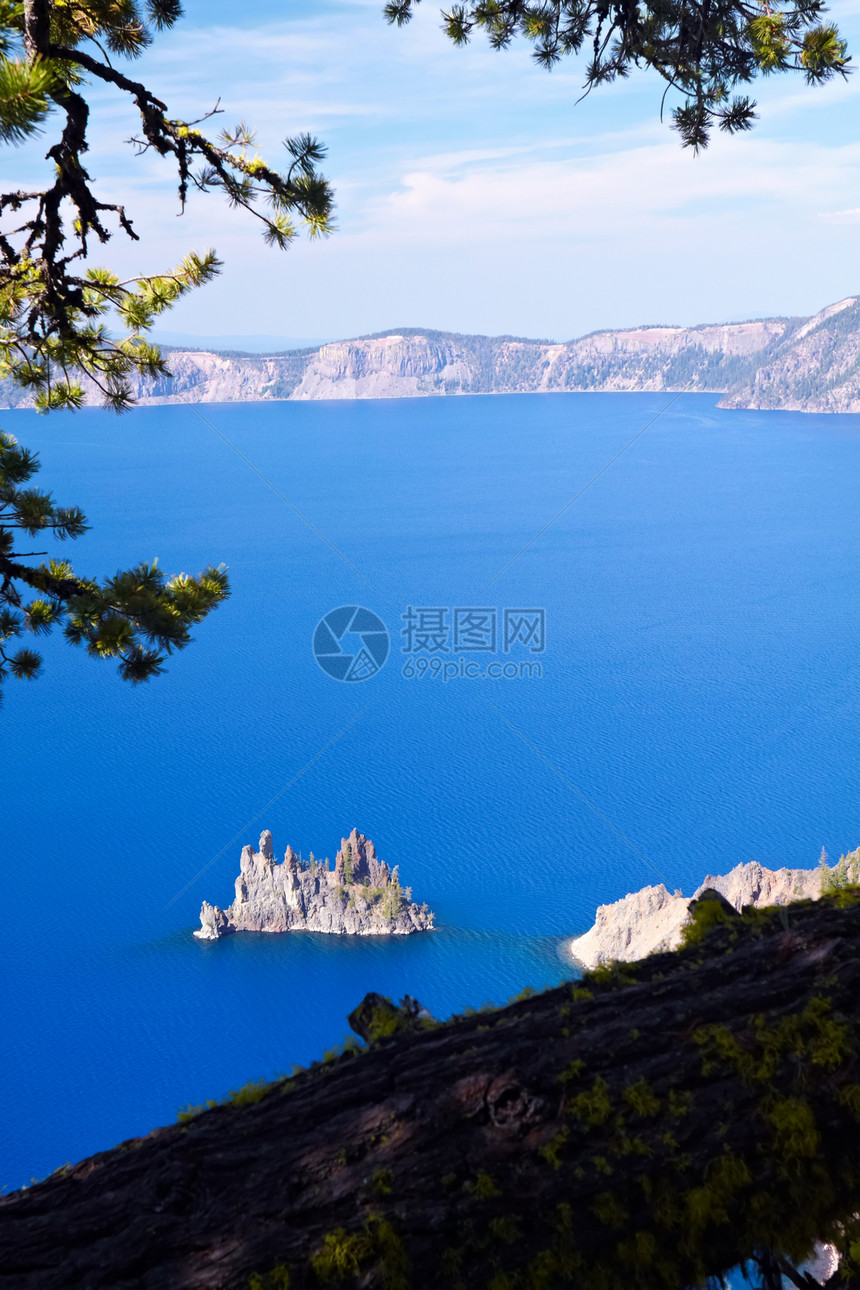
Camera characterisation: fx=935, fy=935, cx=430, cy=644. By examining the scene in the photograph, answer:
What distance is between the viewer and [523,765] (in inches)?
1634

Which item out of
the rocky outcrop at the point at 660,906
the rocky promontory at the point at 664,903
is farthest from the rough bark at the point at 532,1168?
the rocky promontory at the point at 664,903

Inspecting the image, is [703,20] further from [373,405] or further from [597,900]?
[373,405]

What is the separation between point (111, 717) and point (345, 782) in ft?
45.2

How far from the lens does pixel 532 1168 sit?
→ 2.17m

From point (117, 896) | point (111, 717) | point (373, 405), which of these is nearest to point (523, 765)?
point (117, 896)

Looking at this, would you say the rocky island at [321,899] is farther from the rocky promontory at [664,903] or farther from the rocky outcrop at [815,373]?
the rocky outcrop at [815,373]

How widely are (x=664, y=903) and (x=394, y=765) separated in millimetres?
17340

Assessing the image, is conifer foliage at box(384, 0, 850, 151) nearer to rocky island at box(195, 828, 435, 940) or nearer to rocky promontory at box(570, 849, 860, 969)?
rocky promontory at box(570, 849, 860, 969)

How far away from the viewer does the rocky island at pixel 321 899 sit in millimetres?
32875

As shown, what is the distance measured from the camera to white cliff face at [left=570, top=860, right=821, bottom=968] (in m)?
26.5

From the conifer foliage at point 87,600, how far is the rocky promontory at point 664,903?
22.4 m

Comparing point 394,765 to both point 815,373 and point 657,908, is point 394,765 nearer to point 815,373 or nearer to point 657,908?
point 657,908

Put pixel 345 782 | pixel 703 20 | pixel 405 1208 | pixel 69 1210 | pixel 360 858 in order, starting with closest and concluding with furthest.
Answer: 1. pixel 405 1208
2. pixel 69 1210
3. pixel 703 20
4. pixel 360 858
5. pixel 345 782

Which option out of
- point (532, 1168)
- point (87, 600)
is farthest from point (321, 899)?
point (532, 1168)
